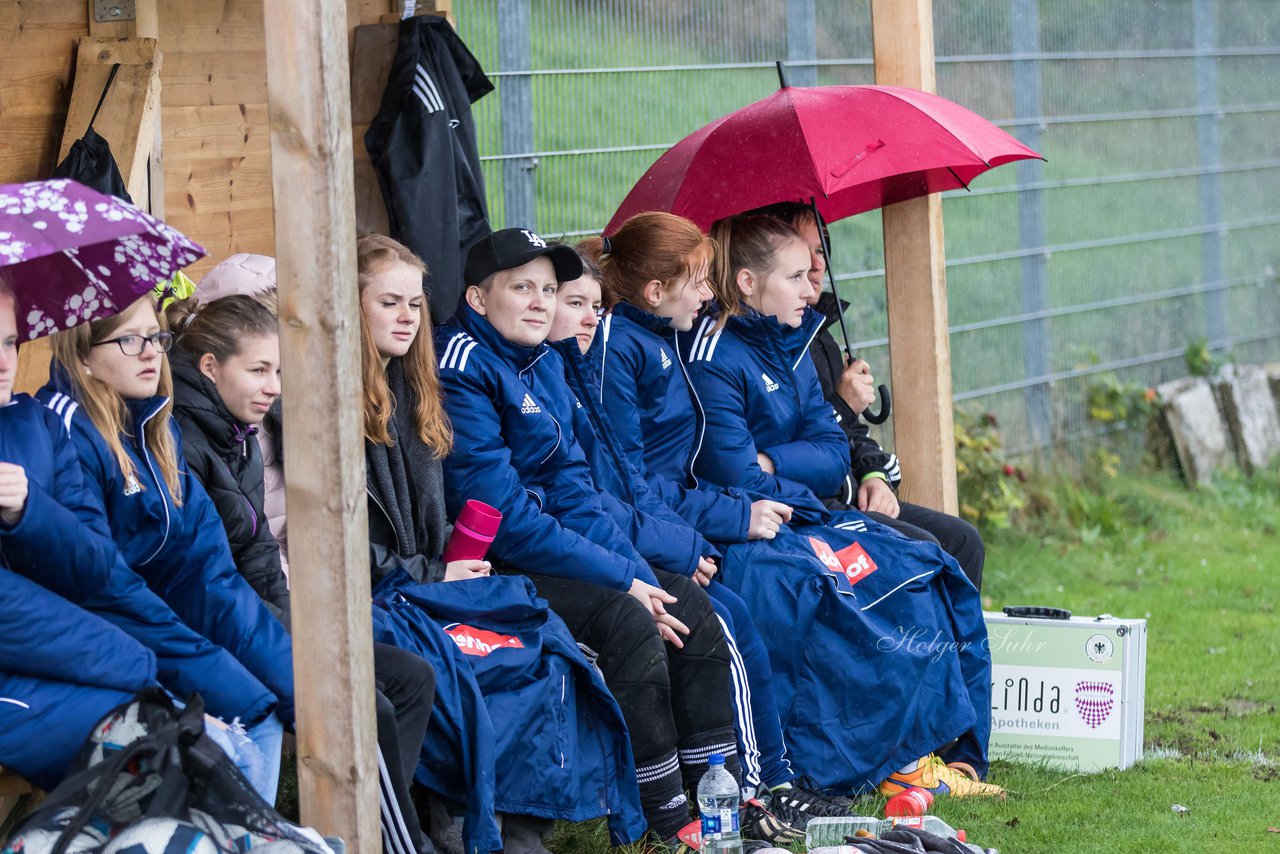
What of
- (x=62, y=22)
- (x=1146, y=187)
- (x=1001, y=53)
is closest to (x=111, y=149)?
(x=62, y=22)

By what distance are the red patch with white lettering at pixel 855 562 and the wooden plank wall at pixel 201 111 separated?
6.64 feet

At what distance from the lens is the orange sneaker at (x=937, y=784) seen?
173 inches

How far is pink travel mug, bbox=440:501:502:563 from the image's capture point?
3.77 metres

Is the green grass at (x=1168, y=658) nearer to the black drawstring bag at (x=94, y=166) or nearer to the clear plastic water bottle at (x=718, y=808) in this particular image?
the clear plastic water bottle at (x=718, y=808)

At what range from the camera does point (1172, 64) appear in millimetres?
9172

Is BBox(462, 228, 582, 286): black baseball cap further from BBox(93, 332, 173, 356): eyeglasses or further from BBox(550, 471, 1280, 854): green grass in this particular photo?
BBox(550, 471, 1280, 854): green grass

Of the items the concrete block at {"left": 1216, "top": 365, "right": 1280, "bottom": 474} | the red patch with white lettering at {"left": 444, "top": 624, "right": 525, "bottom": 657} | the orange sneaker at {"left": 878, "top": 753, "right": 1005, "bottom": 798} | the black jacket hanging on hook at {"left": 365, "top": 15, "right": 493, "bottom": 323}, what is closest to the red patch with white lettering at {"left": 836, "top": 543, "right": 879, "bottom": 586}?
the orange sneaker at {"left": 878, "top": 753, "right": 1005, "bottom": 798}

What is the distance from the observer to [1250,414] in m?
9.30

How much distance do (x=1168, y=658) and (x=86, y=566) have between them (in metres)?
4.16

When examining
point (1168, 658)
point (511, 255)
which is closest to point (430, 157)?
point (511, 255)

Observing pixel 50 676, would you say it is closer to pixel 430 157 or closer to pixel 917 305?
pixel 430 157

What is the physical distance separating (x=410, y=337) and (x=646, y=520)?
82 cm

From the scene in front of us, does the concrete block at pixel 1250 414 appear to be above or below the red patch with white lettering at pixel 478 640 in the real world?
above

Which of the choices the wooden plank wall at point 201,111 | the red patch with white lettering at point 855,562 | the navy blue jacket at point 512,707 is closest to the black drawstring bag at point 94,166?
the wooden plank wall at point 201,111
